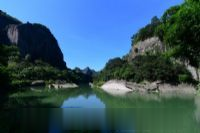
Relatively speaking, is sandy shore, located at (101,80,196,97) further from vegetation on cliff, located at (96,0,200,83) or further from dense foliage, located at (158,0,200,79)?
dense foliage, located at (158,0,200,79)

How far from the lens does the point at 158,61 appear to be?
7794 centimetres

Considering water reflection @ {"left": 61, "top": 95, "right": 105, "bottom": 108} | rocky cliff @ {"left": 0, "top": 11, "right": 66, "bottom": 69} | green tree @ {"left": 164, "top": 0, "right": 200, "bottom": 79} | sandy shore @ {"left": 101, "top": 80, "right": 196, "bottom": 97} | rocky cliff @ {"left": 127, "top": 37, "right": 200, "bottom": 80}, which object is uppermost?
rocky cliff @ {"left": 0, "top": 11, "right": 66, "bottom": 69}

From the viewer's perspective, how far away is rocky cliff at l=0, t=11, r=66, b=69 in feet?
527

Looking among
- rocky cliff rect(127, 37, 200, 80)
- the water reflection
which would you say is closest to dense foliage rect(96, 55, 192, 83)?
rocky cliff rect(127, 37, 200, 80)

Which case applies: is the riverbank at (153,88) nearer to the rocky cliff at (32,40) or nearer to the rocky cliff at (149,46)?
the rocky cliff at (149,46)

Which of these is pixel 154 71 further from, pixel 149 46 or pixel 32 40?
pixel 32 40

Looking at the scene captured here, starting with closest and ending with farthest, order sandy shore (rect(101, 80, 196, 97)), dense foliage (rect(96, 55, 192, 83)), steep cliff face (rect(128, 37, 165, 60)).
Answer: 1. sandy shore (rect(101, 80, 196, 97))
2. dense foliage (rect(96, 55, 192, 83))
3. steep cliff face (rect(128, 37, 165, 60))

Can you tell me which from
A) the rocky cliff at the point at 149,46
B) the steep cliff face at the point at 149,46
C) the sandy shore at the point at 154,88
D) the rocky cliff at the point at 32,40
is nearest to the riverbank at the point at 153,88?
the sandy shore at the point at 154,88

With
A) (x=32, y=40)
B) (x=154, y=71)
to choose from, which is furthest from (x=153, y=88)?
(x=32, y=40)

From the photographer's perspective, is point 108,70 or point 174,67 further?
point 108,70

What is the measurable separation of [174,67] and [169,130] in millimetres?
58973

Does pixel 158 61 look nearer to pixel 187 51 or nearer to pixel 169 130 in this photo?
pixel 169 130

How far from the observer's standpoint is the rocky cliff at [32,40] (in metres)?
161

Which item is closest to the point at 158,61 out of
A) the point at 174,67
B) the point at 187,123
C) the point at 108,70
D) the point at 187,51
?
the point at 174,67
